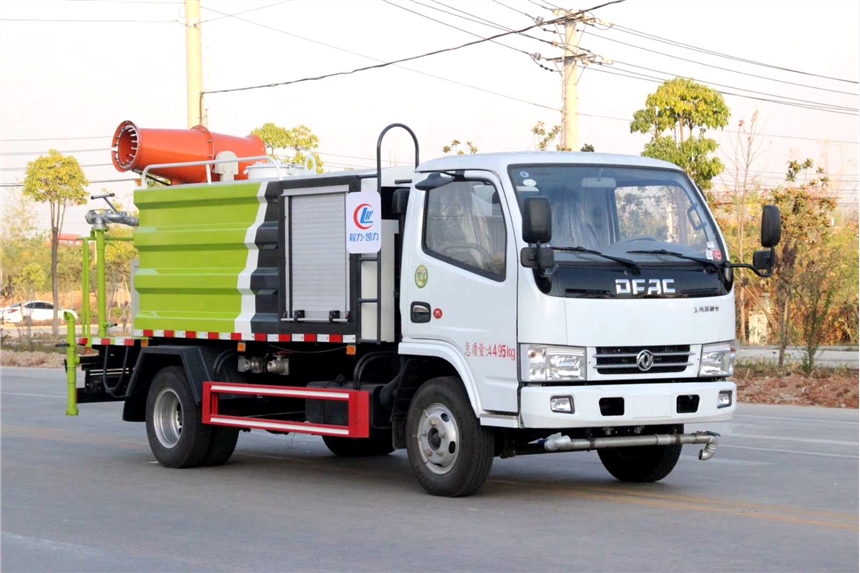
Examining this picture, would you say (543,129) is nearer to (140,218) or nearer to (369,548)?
(140,218)

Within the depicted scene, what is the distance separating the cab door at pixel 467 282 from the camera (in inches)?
367

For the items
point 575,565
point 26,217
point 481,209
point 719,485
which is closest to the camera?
point 575,565

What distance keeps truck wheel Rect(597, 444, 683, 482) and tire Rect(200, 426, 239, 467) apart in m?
3.63

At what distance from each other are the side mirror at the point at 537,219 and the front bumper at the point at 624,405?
109 centimetres

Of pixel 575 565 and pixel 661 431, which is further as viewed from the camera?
pixel 661 431

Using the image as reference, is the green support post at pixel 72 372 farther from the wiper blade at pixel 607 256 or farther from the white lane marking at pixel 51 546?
the wiper blade at pixel 607 256

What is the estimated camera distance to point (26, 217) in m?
54.2

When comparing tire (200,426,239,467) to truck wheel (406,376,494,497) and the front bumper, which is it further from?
the front bumper

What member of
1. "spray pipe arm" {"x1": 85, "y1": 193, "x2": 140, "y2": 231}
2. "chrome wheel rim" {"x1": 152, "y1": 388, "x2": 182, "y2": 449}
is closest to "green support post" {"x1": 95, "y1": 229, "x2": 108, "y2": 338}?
"spray pipe arm" {"x1": 85, "y1": 193, "x2": 140, "y2": 231}

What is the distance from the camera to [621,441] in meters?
9.42

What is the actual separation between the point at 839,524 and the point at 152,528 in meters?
4.68

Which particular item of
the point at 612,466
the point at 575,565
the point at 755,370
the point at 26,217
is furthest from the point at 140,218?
the point at 26,217

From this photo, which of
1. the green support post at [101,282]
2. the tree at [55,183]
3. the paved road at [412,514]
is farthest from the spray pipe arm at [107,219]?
the tree at [55,183]

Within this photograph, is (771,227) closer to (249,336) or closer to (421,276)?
(421,276)
